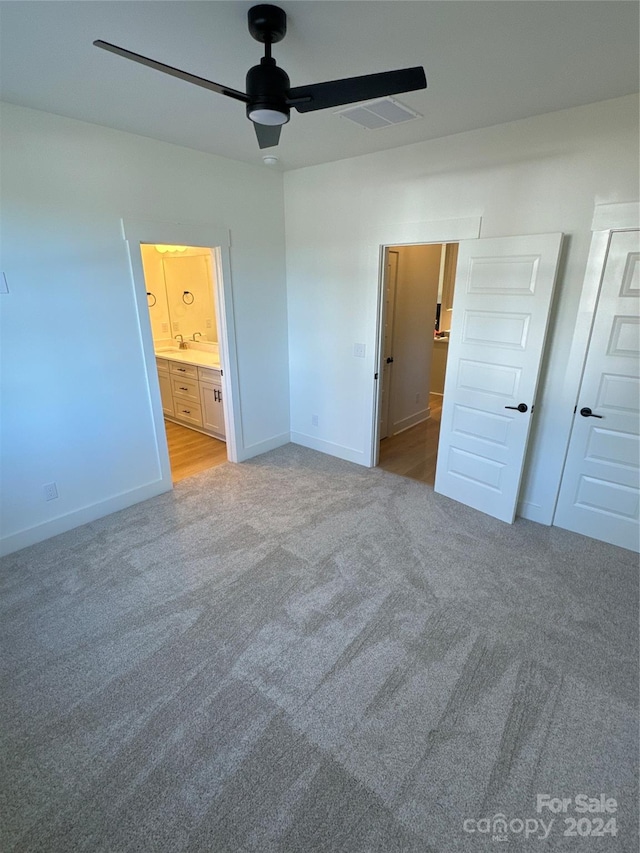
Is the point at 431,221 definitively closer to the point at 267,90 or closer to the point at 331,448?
the point at 267,90

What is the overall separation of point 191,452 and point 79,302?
6.92ft

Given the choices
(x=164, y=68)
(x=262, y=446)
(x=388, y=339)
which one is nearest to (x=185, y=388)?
(x=262, y=446)

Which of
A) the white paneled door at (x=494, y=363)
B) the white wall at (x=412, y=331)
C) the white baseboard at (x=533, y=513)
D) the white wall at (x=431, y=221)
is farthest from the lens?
the white wall at (x=412, y=331)

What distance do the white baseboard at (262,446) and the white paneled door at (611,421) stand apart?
2863 millimetres

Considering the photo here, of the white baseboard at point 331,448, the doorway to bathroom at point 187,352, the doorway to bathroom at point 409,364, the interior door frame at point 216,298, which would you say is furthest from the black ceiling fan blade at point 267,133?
the white baseboard at point 331,448

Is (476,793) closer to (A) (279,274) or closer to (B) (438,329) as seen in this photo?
(A) (279,274)

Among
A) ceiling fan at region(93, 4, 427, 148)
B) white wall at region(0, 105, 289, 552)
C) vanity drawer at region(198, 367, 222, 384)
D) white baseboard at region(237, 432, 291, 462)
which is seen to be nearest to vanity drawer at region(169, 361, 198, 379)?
vanity drawer at region(198, 367, 222, 384)

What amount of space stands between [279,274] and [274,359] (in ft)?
2.88

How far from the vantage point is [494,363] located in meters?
3.01

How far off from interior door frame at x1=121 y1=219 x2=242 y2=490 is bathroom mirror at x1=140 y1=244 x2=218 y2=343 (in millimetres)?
1543

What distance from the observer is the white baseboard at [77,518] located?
9.40 ft

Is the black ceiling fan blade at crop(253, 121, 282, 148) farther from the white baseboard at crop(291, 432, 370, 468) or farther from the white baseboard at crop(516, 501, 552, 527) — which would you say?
the white baseboard at crop(516, 501, 552, 527)

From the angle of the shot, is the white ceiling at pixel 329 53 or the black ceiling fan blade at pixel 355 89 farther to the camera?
the white ceiling at pixel 329 53

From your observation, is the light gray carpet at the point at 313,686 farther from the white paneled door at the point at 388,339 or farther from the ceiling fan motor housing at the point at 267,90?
the ceiling fan motor housing at the point at 267,90
